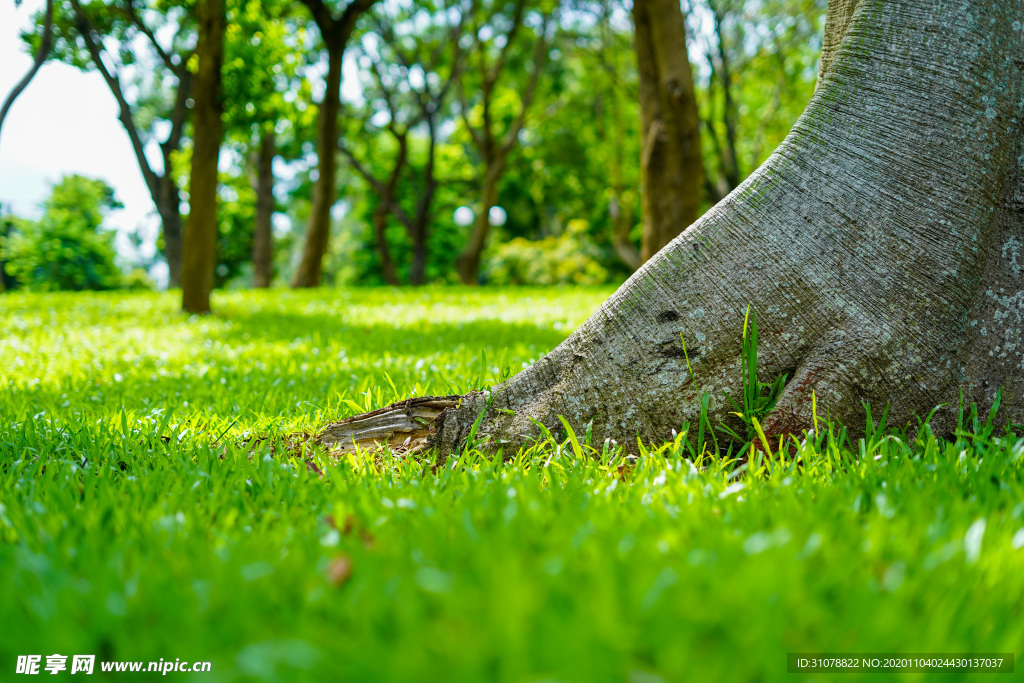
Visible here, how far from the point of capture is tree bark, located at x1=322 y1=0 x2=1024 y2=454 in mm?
2412

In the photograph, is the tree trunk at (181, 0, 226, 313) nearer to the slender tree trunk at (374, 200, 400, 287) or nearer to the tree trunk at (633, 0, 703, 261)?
the tree trunk at (633, 0, 703, 261)

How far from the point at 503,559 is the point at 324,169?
51.1 feet

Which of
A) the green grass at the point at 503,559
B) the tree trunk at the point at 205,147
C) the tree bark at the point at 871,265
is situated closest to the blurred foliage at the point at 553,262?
the tree trunk at the point at 205,147

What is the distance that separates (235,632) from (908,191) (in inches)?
108

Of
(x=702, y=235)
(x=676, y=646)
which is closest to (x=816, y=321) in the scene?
(x=702, y=235)

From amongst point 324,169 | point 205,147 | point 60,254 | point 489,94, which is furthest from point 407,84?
point 60,254

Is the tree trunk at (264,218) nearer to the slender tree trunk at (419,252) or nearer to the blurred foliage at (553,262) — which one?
the slender tree trunk at (419,252)

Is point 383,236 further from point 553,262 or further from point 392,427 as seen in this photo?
point 392,427

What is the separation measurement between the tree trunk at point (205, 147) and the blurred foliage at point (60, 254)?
90.0 feet

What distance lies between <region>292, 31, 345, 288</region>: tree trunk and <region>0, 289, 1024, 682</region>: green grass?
13474mm

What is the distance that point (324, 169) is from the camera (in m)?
15.3

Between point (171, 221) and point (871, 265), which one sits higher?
point (171, 221)

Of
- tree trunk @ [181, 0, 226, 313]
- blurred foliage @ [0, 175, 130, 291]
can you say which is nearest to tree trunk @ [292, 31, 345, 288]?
tree trunk @ [181, 0, 226, 313]

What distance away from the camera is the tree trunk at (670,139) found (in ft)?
26.6
